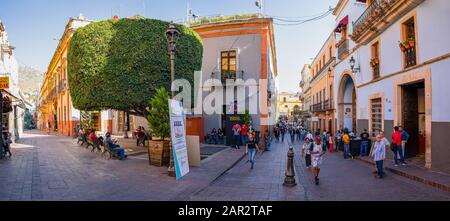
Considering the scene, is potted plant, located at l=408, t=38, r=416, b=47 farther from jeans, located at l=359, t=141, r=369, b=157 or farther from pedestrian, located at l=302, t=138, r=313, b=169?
jeans, located at l=359, t=141, r=369, b=157

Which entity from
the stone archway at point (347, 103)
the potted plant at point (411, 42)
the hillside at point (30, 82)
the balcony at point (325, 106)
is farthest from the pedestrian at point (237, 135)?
the hillside at point (30, 82)

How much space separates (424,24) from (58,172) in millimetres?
13578

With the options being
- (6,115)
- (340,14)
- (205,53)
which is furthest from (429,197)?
(6,115)

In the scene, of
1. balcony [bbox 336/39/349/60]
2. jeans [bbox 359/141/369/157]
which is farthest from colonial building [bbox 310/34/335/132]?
jeans [bbox 359/141/369/157]

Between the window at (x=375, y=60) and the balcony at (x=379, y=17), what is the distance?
47 centimetres

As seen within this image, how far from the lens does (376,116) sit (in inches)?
574

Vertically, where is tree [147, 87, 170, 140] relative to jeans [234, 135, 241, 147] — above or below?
above

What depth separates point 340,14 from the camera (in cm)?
2016

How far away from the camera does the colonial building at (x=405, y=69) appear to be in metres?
9.00

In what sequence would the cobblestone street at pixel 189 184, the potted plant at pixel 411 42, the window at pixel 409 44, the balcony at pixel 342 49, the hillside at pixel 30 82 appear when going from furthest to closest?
the hillside at pixel 30 82, the balcony at pixel 342 49, the window at pixel 409 44, the potted plant at pixel 411 42, the cobblestone street at pixel 189 184

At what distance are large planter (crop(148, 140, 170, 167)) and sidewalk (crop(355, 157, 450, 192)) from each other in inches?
330

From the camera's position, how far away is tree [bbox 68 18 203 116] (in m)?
14.1

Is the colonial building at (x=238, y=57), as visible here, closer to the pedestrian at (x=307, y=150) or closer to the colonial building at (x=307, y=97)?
the pedestrian at (x=307, y=150)
